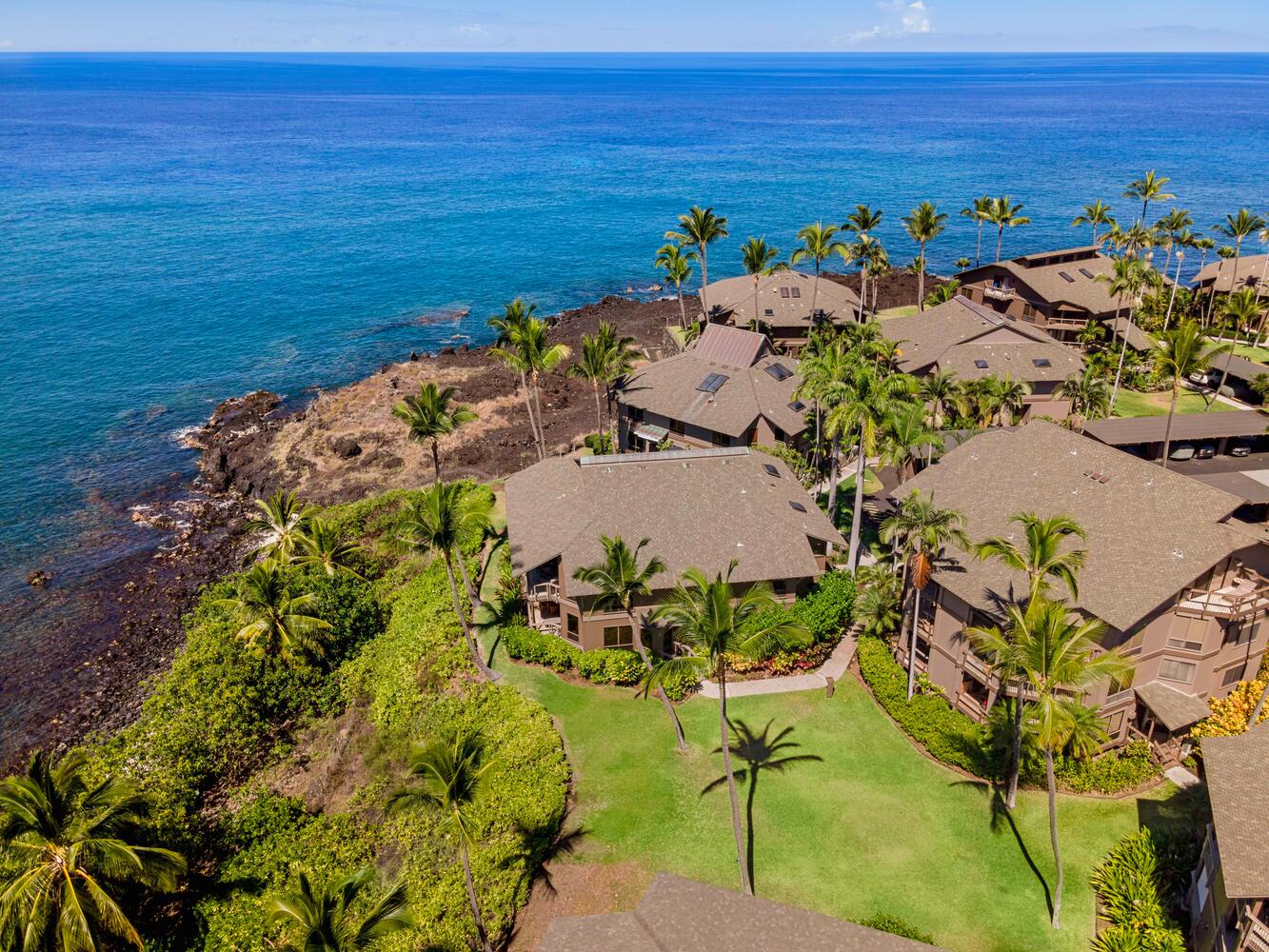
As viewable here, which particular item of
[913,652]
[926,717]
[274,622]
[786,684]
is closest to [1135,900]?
[926,717]

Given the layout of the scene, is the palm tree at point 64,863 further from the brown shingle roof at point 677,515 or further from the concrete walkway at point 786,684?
the concrete walkway at point 786,684

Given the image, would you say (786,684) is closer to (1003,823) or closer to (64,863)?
(1003,823)

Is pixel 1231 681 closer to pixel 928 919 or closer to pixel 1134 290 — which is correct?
pixel 928 919

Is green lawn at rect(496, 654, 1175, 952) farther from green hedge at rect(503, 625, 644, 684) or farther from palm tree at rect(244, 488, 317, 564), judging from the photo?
palm tree at rect(244, 488, 317, 564)

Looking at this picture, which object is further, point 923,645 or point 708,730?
point 923,645

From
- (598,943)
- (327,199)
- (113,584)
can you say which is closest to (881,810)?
(598,943)

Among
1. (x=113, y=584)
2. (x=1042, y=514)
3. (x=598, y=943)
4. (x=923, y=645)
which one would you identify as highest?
(x=1042, y=514)

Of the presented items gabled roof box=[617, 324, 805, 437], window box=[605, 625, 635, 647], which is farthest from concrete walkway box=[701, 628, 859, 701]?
gabled roof box=[617, 324, 805, 437]
